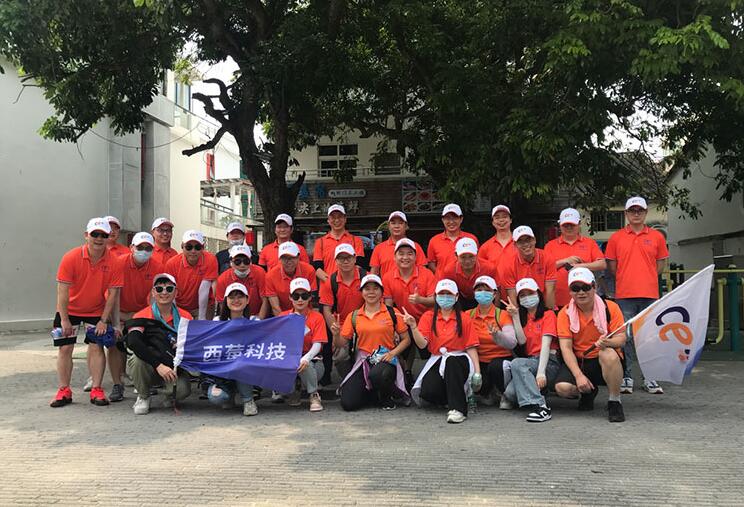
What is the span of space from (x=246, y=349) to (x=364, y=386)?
3.99 ft

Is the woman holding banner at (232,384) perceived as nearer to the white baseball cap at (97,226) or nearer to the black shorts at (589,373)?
the white baseball cap at (97,226)

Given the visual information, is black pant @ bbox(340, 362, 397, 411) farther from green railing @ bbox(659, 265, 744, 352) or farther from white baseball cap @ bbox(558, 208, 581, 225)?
green railing @ bbox(659, 265, 744, 352)

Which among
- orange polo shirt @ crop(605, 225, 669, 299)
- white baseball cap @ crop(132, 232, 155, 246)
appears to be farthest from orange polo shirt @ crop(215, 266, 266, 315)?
orange polo shirt @ crop(605, 225, 669, 299)

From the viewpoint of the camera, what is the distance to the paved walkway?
A: 11.6 ft

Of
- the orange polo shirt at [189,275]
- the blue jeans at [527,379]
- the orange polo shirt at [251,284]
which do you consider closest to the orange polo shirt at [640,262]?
the blue jeans at [527,379]

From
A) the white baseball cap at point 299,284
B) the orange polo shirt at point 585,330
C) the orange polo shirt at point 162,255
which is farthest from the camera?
the orange polo shirt at point 162,255

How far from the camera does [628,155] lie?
Result: 14.3 metres

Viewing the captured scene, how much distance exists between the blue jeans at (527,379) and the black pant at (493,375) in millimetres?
104

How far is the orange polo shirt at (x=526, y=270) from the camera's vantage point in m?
6.02

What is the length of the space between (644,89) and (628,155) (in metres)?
5.69

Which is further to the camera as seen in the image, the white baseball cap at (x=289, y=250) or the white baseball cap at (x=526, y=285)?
the white baseball cap at (x=289, y=250)

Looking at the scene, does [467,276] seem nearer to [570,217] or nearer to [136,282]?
[570,217]

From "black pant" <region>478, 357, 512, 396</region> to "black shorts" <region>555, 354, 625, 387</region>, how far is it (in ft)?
1.66

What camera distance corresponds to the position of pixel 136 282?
6.41m
